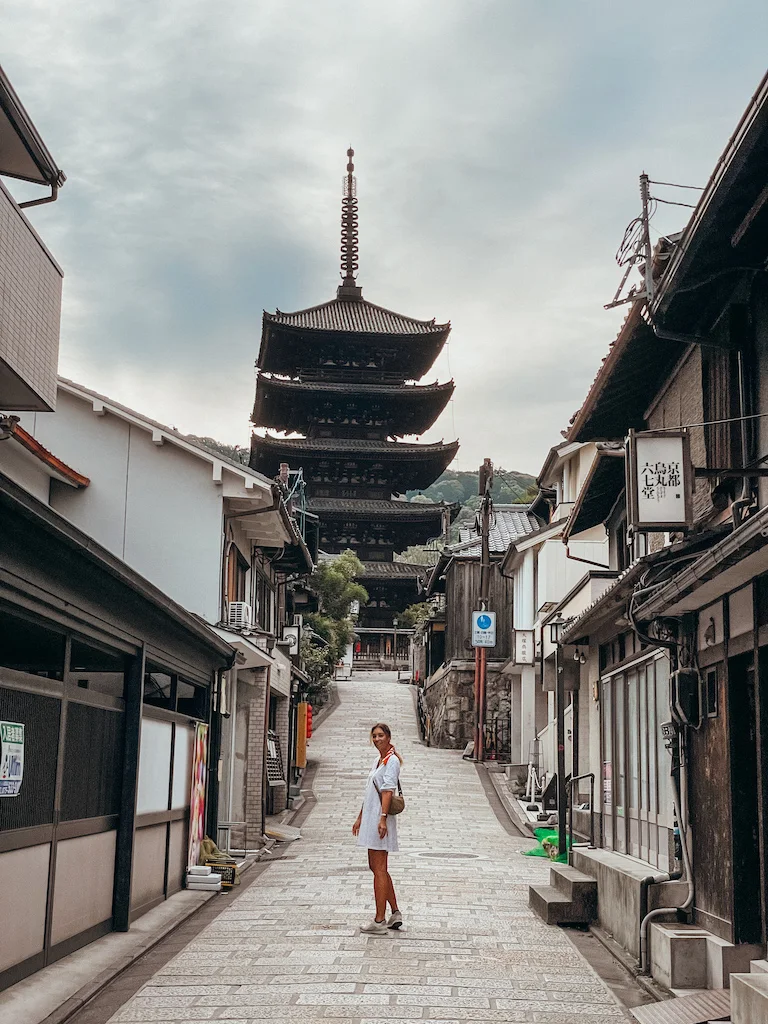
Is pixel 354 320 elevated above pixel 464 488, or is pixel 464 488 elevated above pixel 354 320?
pixel 464 488

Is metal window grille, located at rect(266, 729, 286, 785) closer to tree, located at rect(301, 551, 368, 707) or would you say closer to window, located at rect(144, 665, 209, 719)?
window, located at rect(144, 665, 209, 719)

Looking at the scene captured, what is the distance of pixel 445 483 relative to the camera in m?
173

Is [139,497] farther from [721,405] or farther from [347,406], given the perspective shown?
[347,406]

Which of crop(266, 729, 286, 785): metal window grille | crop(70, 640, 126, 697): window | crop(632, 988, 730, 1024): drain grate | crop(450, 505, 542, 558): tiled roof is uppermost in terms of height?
crop(450, 505, 542, 558): tiled roof

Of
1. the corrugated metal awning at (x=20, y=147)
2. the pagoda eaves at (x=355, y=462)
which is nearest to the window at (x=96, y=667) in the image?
the corrugated metal awning at (x=20, y=147)

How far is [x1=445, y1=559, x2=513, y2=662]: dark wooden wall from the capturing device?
4097 cm

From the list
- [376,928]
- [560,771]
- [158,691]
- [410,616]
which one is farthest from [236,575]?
[410,616]

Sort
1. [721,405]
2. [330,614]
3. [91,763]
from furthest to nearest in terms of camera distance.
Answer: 1. [330,614]
2. [91,763]
3. [721,405]

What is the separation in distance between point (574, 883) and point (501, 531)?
102 ft

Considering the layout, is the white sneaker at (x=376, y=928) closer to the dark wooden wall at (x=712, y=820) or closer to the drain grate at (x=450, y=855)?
the dark wooden wall at (x=712, y=820)

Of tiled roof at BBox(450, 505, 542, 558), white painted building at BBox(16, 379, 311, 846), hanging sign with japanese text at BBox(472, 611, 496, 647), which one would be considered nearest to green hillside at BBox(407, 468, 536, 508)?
tiled roof at BBox(450, 505, 542, 558)

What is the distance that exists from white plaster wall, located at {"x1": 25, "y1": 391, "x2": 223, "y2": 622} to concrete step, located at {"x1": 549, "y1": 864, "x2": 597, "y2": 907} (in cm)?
976

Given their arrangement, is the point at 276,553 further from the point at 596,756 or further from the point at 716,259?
the point at 716,259

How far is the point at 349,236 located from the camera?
6625 cm
